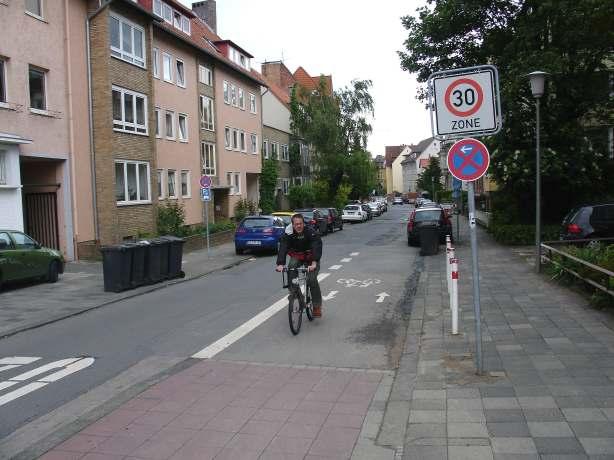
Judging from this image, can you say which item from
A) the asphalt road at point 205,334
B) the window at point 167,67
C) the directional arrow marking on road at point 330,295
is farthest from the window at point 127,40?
the directional arrow marking on road at point 330,295

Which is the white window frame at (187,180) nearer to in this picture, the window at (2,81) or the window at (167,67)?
the window at (167,67)

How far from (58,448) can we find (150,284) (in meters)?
10.7

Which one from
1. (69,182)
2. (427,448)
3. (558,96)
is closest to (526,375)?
(427,448)

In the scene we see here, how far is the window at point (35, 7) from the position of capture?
18781mm

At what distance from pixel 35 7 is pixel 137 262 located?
9898 mm

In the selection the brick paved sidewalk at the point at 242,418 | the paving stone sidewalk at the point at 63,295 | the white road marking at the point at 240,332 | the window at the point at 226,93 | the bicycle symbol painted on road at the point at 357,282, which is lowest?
the bicycle symbol painted on road at the point at 357,282

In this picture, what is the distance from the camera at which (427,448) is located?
437cm

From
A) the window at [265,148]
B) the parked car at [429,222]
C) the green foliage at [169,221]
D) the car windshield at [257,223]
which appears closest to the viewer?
the car windshield at [257,223]

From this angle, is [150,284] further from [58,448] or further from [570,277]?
[58,448]

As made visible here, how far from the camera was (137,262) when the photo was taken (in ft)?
48.1

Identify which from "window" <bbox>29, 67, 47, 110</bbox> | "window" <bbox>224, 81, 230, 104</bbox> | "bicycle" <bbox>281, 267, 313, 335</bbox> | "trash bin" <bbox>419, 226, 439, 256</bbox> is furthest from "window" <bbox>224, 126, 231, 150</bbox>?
"bicycle" <bbox>281, 267, 313, 335</bbox>

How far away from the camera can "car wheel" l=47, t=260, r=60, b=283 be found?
612 inches

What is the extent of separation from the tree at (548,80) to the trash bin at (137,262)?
13.6 metres

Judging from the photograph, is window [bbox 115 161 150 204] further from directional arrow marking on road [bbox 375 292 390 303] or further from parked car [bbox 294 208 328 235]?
directional arrow marking on road [bbox 375 292 390 303]
